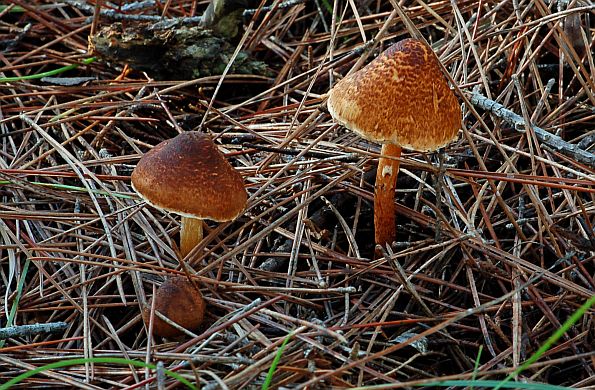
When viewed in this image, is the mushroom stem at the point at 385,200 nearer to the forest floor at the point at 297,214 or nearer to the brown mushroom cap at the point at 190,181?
the forest floor at the point at 297,214

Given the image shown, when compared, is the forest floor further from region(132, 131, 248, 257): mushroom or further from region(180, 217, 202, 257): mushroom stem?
region(132, 131, 248, 257): mushroom

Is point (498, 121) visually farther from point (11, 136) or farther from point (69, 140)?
point (11, 136)

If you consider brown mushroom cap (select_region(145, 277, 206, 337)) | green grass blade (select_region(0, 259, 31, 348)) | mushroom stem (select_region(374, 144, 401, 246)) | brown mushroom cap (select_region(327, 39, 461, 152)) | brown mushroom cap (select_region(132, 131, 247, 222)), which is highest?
brown mushroom cap (select_region(327, 39, 461, 152))

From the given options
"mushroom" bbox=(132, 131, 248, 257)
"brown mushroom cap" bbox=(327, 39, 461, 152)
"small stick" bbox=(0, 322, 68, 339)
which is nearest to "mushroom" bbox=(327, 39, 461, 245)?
"brown mushroom cap" bbox=(327, 39, 461, 152)

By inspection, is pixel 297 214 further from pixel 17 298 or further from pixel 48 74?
pixel 48 74

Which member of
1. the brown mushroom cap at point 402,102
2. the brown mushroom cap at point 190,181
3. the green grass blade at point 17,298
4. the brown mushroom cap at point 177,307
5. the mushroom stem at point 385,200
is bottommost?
the green grass blade at point 17,298

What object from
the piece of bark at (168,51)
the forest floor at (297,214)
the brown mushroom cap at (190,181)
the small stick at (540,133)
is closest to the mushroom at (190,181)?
the brown mushroom cap at (190,181)

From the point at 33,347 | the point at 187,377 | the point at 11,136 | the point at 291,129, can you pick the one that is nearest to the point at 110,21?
the point at 11,136
